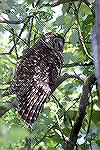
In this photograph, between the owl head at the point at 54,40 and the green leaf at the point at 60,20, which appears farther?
the owl head at the point at 54,40

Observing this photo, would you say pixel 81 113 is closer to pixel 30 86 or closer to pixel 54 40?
pixel 30 86

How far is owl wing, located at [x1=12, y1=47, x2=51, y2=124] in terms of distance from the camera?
1.59 meters

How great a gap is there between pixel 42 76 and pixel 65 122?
1.23 ft

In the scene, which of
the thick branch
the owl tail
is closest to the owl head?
the owl tail

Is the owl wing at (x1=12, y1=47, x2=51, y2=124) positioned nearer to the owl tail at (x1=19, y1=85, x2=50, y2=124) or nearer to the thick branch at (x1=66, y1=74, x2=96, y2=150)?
the owl tail at (x1=19, y1=85, x2=50, y2=124)

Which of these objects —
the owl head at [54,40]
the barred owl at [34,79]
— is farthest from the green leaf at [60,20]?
the owl head at [54,40]

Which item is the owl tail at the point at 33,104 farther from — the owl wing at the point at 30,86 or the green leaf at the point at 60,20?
the green leaf at the point at 60,20

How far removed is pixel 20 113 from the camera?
1640 mm

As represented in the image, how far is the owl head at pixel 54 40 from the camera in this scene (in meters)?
2.08

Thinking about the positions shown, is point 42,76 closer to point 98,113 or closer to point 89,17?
point 89,17

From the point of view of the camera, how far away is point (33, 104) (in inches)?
64.9

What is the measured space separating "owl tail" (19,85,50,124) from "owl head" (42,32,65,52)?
1.45 feet

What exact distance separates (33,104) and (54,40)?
584mm

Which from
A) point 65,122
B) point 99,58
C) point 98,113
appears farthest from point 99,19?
point 65,122
